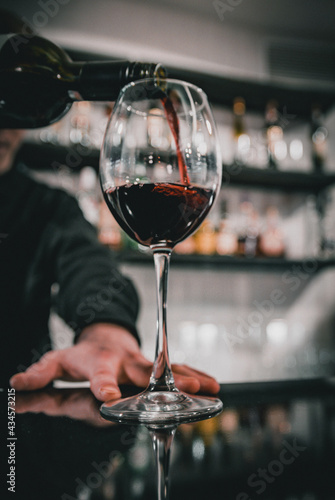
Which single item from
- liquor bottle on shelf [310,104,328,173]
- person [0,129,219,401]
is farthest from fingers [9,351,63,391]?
liquor bottle on shelf [310,104,328,173]

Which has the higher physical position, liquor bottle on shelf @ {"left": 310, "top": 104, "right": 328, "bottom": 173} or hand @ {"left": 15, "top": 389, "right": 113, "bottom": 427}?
liquor bottle on shelf @ {"left": 310, "top": 104, "right": 328, "bottom": 173}

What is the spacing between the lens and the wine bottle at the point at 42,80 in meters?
0.51

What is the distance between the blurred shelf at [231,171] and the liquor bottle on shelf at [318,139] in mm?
119

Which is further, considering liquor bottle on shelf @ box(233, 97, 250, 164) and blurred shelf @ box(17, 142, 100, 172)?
liquor bottle on shelf @ box(233, 97, 250, 164)

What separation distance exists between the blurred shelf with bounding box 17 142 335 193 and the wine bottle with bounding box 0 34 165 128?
1.10m

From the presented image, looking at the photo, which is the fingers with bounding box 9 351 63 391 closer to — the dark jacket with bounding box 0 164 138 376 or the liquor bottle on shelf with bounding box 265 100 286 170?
the dark jacket with bounding box 0 164 138 376

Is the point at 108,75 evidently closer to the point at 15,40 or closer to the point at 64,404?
the point at 15,40

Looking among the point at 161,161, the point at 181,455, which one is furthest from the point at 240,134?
the point at 181,455

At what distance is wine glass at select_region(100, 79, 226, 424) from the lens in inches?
16.6

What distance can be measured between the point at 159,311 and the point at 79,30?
200 cm

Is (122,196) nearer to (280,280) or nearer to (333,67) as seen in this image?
(280,280)

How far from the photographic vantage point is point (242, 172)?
6.44 feet

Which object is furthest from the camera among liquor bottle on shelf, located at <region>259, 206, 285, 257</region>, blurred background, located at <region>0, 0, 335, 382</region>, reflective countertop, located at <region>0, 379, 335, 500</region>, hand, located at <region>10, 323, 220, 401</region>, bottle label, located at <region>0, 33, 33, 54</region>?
liquor bottle on shelf, located at <region>259, 206, 285, 257</region>

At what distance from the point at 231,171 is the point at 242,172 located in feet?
0.17
